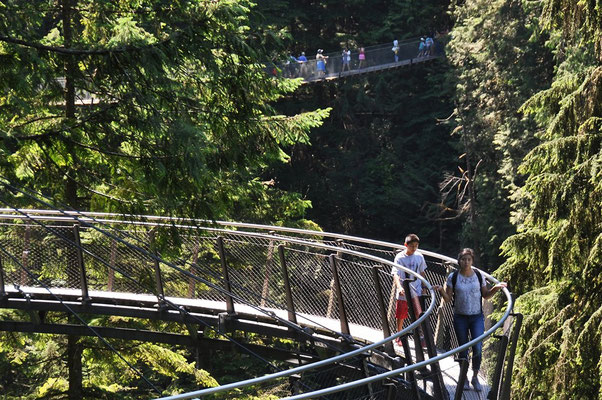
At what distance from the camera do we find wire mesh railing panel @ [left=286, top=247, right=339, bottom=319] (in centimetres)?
1066

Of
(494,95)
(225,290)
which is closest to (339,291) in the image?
(225,290)

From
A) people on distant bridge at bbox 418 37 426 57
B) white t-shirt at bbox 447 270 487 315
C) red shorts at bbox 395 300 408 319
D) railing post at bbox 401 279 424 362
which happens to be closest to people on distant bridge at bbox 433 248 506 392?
white t-shirt at bbox 447 270 487 315

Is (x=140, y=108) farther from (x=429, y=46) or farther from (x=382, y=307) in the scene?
(x=429, y=46)

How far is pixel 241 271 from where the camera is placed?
12172mm

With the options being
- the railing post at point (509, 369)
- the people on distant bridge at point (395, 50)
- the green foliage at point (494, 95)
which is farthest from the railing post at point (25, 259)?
the people on distant bridge at point (395, 50)

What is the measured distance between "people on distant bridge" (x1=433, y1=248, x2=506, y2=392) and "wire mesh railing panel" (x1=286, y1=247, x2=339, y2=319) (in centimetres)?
220

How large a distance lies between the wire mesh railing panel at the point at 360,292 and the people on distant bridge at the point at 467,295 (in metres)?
1.48

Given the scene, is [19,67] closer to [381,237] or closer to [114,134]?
[114,134]

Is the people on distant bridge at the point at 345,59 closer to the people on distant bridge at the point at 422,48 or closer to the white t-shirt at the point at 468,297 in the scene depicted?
the people on distant bridge at the point at 422,48

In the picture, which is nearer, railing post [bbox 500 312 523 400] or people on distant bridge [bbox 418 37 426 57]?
railing post [bbox 500 312 523 400]

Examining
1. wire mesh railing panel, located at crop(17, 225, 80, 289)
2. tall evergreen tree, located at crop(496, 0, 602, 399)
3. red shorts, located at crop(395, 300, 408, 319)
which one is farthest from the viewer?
wire mesh railing panel, located at crop(17, 225, 80, 289)

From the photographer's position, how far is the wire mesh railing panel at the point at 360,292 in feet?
32.9

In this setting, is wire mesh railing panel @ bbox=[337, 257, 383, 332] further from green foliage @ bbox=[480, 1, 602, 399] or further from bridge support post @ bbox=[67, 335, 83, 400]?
bridge support post @ bbox=[67, 335, 83, 400]

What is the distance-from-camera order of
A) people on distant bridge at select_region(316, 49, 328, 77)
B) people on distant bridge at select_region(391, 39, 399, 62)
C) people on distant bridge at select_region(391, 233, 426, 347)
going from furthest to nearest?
1. people on distant bridge at select_region(391, 39, 399, 62)
2. people on distant bridge at select_region(316, 49, 328, 77)
3. people on distant bridge at select_region(391, 233, 426, 347)
